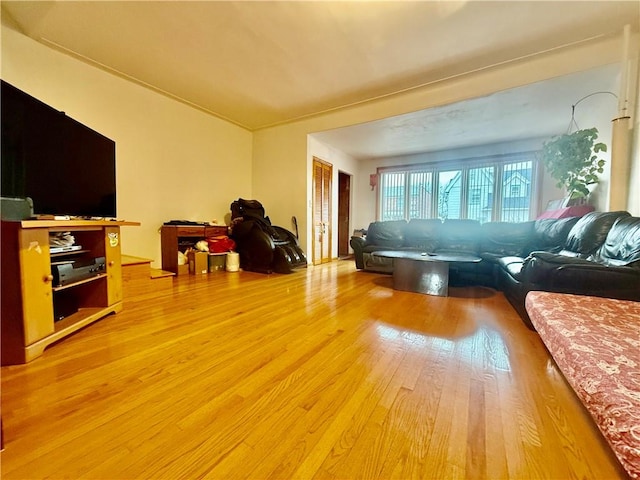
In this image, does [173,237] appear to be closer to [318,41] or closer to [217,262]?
[217,262]

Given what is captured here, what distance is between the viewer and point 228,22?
249 cm

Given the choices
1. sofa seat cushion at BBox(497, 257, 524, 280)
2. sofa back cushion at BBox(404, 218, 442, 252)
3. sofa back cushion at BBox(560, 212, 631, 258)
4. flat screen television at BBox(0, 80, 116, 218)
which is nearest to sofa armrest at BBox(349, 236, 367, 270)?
sofa back cushion at BBox(404, 218, 442, 252)

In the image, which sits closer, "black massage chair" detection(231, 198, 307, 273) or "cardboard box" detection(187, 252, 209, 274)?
"cardboard box" detection(187, 252, 209, 274)

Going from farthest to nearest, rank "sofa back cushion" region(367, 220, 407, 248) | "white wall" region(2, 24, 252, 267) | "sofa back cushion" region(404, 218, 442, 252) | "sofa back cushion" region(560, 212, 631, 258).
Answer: "sofa back cushion" region(367, 220, 407, 248), "sofa back cushion" region(404, 218, 442, 252), "white wall" region(2, 24, 252, 267), "sofa back cushion" region(560, 212, 631, 258)

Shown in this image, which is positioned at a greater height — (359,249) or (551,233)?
(551,233)

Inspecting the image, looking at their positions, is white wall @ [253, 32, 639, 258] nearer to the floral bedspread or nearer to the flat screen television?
the floral bedspread

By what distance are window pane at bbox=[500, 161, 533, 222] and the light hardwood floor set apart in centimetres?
433

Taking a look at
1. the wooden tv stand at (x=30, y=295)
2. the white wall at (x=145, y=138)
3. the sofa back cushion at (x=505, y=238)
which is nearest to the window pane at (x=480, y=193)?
the sofa back cushion at (x=505, y=238)

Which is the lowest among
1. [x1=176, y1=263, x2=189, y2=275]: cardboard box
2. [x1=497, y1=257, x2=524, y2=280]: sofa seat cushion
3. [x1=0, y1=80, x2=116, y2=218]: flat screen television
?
[x1=176, y1=263, x2=189, y2=275]: cardboard box

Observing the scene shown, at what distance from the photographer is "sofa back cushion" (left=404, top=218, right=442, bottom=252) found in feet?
13.8

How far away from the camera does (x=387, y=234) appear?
14.5ft

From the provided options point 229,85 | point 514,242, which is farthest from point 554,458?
point 229,85

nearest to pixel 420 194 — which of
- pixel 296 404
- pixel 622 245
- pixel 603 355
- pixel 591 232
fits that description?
pixel 591 232

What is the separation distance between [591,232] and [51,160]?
4.27m
